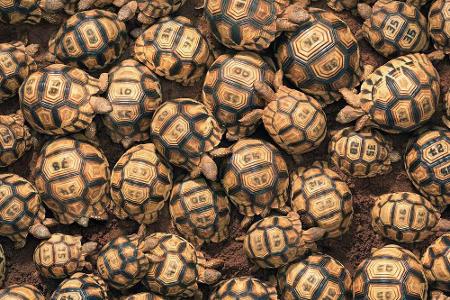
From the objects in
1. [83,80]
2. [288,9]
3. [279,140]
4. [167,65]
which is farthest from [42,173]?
[288,9]

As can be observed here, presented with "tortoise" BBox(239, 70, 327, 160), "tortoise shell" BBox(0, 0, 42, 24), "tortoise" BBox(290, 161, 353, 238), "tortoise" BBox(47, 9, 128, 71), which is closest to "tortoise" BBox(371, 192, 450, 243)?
"tortoise" BBox(290, 161, 353, 238)

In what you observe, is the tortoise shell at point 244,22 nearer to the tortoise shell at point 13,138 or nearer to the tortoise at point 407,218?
the tortoise at point 407,218

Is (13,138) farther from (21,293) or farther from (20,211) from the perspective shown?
(21,293)

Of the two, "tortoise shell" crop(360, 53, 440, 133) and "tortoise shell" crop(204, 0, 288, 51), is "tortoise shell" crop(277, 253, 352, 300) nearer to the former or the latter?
"tortoise shell" crop(360, 53, 440, 133)

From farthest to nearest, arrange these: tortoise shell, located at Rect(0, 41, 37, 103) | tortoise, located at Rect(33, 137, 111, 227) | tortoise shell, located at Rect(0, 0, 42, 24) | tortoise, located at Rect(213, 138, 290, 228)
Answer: tortoise shell, located at Rect(0, 0, 42, 24) → tortoise shell, located at Rect(0, 41, 37, 103) → tortoise, located at Rect(33, 137, 111, 227) → tortoise, located at Rect(213, 138, 290, 228)

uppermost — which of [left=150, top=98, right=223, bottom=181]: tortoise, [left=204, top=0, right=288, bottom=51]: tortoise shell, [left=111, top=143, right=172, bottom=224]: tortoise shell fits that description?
[left=204, top=0, right=288, bottom=51]: tortoise shell

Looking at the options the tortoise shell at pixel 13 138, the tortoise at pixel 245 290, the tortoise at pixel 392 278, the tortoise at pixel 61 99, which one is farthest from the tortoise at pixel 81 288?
the tortoise at pixel 392 278
